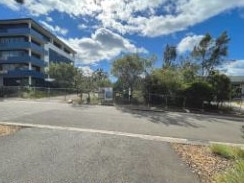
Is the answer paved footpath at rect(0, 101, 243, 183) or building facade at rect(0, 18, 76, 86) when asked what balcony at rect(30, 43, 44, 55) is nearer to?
building facade at rect(0, 18, 76, 86)

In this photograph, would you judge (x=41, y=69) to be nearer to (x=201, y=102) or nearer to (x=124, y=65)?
(x=124, y=65)

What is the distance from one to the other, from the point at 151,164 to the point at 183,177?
108 cm

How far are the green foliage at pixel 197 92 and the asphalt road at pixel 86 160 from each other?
20030 millimetres

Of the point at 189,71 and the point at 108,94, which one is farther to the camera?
the point at 189,71

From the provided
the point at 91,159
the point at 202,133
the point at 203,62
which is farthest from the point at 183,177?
the point at 203,62

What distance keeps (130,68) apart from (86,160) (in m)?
24.8

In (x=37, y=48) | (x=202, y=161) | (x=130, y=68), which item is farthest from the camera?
(x=37, y=48)

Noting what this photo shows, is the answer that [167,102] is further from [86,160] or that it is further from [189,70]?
[86,160]

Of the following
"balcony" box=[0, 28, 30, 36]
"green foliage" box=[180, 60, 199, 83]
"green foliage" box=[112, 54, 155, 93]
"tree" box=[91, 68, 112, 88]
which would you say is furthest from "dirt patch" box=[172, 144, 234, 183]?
"balcony" box=[0, 28, 30, 36]

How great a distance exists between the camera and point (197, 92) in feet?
99.8

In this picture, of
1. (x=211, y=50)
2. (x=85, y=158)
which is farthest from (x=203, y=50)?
(x=85, y=158)

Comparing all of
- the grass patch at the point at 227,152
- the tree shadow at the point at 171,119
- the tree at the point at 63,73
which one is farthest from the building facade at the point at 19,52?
the grass patch at the point at 227,152

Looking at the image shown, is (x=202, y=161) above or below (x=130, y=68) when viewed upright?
below

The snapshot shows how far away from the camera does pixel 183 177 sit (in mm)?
7215
